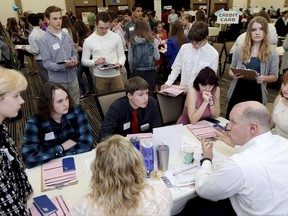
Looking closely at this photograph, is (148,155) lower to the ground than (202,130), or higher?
higher

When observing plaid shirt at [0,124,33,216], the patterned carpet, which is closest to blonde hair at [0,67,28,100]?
plaid shirt at [0,124,33,216]

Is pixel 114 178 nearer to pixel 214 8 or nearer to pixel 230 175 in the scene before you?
pixel 230 175

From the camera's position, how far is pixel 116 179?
1.09 meters

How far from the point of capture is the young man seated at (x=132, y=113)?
85.0 inches

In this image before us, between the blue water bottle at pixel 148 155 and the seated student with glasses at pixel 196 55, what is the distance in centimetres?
139

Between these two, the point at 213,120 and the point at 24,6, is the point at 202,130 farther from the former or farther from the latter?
the point at 24,6

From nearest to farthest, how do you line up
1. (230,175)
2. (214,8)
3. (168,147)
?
(230,175)
(168,147)
(214,8)

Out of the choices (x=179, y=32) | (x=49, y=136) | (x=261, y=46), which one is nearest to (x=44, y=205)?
(x=49, y=136)

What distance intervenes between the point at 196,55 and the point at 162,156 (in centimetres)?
160

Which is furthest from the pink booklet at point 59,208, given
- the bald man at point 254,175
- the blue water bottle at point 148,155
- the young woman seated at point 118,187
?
the bald man at point 254,175

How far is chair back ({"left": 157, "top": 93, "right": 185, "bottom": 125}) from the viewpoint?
2676 mm

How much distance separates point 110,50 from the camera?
342cm

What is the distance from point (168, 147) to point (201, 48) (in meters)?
1.57

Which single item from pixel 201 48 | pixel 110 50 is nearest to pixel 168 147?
pixel 201 48
